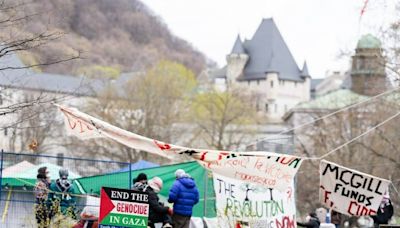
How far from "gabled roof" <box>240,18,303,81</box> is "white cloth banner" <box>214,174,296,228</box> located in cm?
15216

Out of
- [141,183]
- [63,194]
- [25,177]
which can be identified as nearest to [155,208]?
[141,183]

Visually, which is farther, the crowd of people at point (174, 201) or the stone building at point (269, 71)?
the stone building at point (269, 71)

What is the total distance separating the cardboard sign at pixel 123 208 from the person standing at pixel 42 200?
1.51 metres

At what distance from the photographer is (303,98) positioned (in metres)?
183

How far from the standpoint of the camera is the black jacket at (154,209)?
17723mm

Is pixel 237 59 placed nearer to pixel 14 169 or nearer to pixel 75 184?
pixel 14 169

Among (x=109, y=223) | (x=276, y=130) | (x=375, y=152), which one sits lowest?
(x=109, y=223)

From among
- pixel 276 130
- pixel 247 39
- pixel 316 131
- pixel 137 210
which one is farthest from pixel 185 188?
pixel 247 39

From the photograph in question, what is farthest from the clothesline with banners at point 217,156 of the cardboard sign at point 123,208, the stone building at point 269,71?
the stone building at point 269,71

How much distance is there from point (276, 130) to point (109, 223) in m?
113

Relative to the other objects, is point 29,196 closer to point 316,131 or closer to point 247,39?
point 316,131

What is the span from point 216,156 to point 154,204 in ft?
4.32

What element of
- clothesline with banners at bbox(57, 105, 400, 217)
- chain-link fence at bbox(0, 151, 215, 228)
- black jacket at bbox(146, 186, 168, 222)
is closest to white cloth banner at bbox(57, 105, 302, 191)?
clothesline with banners at bbox(57, 105, 400, 217)

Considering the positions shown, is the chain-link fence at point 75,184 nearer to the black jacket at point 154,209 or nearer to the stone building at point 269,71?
the black jacket at point 154,209
